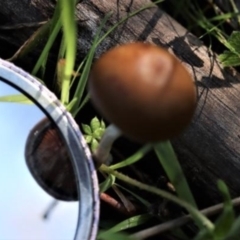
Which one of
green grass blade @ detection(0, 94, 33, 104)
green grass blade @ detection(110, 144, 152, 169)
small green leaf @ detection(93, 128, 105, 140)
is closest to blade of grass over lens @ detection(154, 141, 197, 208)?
green grass blade @ detection(110, 144, 152, 169)

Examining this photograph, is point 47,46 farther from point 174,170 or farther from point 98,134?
point 174,170

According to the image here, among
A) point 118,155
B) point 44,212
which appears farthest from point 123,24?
point 44,212

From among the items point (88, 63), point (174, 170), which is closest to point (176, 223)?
point (174, 170)

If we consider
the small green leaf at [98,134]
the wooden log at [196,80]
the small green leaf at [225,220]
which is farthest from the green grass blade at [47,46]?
the small green leaf at [225,220]

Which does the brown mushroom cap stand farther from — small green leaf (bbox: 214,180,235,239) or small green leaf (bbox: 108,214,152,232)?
small green leaf (bbox: 108,214,152,232)

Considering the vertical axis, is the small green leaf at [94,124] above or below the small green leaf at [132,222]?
above

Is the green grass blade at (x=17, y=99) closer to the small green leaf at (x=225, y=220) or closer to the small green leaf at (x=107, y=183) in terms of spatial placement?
the small green leaf at (x=107, y=183)

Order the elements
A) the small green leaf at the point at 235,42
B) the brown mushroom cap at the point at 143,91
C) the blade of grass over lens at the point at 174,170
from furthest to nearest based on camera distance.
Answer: the small green leaf at the point at 235,42 → the blade of grass over lens at the point at 174,170 → the brown mushroom cap at the point at 143,91
